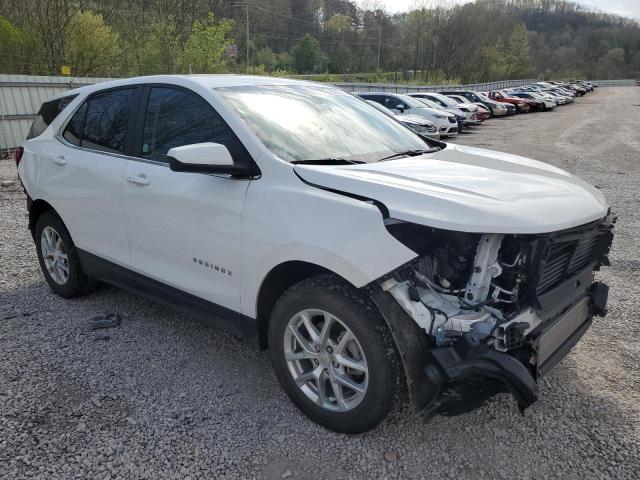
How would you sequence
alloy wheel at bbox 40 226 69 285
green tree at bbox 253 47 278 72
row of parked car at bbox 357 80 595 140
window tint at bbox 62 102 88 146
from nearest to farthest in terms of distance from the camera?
window tint at bbox 62 102 88 146 < alloy wheel at bbox 40 226 69 285 < row of parked car at bbox 357 80 595 140 < green tree at bbox 253 47 278 72

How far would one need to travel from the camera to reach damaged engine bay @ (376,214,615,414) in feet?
7.37

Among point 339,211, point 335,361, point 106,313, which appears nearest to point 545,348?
point 335,361

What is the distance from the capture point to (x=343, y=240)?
238 centimetres

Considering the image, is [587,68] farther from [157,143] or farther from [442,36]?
[157,143]

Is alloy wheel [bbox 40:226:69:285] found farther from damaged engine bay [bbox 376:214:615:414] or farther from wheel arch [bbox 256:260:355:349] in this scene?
damaged engine bay [bbox 376:214:615:414]

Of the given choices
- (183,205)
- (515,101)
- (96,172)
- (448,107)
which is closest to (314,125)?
(183,205)

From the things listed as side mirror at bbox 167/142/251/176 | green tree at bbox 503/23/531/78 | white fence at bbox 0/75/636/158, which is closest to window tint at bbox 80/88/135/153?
side mirror at bbox 167/142/251/176

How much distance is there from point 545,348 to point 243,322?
5.32 feet

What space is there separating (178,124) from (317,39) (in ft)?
287

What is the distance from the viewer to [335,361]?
8.54ft

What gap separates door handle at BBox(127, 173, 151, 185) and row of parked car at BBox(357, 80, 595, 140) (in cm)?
193

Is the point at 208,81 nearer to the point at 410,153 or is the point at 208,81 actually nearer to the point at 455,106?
the point at 410,153

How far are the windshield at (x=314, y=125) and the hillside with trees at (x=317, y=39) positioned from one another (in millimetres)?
15939

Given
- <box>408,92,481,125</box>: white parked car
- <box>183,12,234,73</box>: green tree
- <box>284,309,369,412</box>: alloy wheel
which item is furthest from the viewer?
<box>183,12,234,73</box>: green tree
